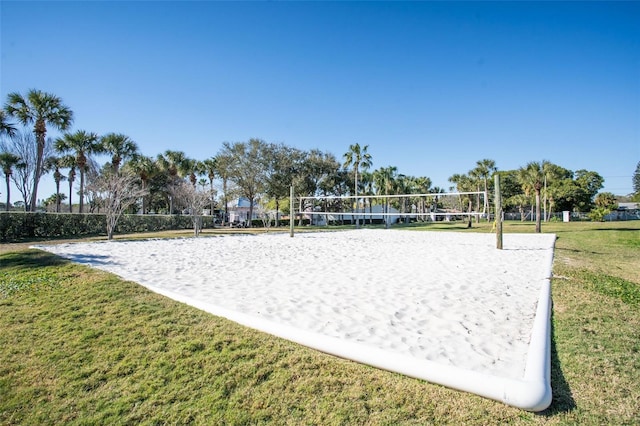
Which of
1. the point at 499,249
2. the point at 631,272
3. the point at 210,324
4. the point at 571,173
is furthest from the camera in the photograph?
the point at 571,173

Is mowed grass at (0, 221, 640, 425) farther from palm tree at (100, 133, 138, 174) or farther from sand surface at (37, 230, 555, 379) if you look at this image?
palm tree at (100, 133, 138, 174)

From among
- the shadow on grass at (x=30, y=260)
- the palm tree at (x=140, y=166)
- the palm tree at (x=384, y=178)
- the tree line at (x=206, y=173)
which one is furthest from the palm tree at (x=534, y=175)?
the palm tree at (x=140, y=166)

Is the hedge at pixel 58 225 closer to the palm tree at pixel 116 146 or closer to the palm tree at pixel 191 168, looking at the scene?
the palm tree at pixel 116 146

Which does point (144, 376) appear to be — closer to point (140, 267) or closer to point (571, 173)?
point (140, 267)

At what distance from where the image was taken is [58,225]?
54.9 feet

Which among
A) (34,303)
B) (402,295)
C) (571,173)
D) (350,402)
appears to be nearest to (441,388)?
(350,402)

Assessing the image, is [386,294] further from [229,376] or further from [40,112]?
[40,112]

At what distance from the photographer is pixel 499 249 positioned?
10438mm

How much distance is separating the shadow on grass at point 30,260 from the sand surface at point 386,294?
47cm

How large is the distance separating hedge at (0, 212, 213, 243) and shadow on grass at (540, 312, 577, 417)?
18380mm

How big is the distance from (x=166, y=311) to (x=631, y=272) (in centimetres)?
882

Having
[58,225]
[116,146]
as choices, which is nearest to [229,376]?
[58,225]

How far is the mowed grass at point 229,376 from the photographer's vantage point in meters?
2.17

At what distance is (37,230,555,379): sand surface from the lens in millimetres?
3059
